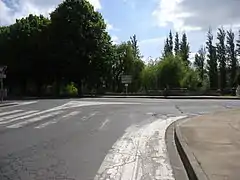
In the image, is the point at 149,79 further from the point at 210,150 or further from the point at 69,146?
the point at 210,150

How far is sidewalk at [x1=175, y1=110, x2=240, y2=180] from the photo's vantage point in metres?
7.93

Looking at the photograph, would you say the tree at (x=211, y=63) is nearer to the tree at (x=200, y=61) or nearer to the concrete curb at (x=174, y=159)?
the tree at (x=200, y=61)

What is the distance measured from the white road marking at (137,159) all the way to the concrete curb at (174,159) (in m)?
0.10

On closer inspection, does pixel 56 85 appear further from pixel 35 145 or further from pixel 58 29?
pixel 35 145

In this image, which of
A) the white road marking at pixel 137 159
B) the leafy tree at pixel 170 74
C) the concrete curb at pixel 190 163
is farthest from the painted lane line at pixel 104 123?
the leafy tree at pixel 170 74

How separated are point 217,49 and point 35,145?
96.0m

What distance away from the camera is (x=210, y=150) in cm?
1050

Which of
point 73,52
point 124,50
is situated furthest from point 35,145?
point 124,50

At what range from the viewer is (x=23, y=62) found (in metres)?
59.6

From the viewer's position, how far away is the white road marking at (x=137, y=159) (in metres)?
8.25

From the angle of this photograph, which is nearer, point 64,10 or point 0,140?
point 0,140

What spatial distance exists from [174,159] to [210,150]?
37.8 inches

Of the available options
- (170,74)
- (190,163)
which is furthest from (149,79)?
(190,163)

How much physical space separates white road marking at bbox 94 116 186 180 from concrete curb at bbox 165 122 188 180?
0.10 metres
